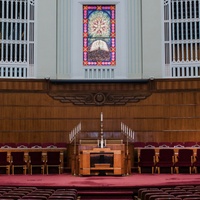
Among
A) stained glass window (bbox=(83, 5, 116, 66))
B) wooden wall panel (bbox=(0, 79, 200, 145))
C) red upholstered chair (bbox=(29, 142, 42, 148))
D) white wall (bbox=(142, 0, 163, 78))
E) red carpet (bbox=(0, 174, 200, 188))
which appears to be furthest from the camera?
stained glass window (bbox=(83, 5, 116, 66))

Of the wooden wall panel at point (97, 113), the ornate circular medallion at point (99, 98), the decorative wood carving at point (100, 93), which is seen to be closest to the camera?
the wooden wall panel at point (97, 113)

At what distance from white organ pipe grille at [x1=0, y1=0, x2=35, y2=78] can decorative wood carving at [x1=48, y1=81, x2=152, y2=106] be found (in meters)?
1.29

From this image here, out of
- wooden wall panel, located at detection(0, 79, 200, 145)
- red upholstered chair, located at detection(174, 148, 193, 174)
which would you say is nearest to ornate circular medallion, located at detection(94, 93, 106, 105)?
wooden wall panel, located at detection(0, 79, 200, 145)

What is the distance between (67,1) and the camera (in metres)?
17.7

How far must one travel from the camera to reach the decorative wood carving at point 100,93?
16.9 meters

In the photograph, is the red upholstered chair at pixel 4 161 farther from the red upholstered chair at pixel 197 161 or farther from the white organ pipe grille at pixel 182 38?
the white organ pipe grille at pixel 182 38

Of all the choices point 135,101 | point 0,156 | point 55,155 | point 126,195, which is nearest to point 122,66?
point 135,101

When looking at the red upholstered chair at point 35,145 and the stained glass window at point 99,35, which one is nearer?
the red upholstered chair at point 35,145

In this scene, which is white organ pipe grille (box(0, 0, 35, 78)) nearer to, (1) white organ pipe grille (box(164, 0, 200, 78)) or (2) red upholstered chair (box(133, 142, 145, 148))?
(2) red upholstered chair (box(133, 142, 145, 148))

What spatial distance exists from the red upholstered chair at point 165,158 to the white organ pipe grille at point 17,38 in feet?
18.0

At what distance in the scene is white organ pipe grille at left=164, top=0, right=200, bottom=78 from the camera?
56.5 feet

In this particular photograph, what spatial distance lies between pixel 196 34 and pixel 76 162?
6555 mm

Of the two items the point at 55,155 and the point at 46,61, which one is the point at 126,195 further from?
the point at 46,61

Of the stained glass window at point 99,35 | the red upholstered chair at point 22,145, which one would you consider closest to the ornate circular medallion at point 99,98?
the stained glass window at point 99,35
